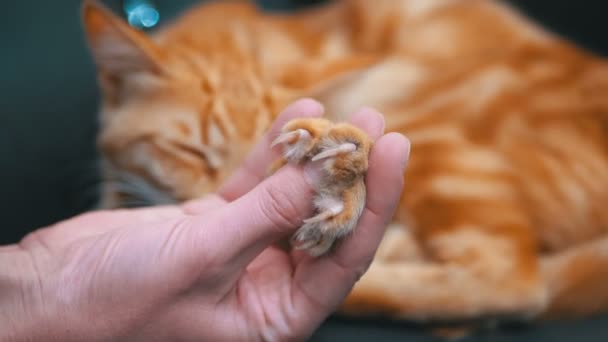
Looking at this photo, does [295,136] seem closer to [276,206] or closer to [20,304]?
[276,206]

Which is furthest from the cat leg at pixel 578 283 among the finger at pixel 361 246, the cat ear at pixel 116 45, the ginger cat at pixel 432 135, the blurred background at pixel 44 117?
the blurred background at pixel 44 117

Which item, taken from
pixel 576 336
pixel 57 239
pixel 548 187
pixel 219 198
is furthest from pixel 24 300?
pixel 548 187

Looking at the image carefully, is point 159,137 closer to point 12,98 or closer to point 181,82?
point 181,82

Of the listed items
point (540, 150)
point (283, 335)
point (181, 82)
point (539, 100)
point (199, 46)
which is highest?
point (539, 100)

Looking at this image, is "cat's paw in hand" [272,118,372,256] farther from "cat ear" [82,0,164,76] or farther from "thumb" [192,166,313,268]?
"cat ear" [82,0,164,76]

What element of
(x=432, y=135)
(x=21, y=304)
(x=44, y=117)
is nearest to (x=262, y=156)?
(x=21, y=304)

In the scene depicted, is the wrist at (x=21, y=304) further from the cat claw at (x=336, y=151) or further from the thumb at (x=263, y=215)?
the cat claw at (x=336, y=151)
